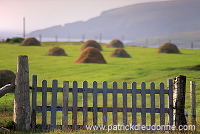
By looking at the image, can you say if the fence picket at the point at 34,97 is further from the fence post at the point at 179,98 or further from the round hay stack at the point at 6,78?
the round hay stack at the point at 6,78

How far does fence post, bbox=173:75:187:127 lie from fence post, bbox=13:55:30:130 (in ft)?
14.0

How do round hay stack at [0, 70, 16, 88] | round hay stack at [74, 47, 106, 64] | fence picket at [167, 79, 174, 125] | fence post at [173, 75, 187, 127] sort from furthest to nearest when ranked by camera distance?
1. round hay stack at [74, 47, 106, 64]
2. round hay stack at [0, 70, 16, 88]
3. fence picket at [167, 79, 174, 125]
4. fence post at [173, 75, 187, 127]

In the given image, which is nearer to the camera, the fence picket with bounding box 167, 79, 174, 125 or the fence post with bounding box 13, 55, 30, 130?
the fence post with bounding box 13, 55, 30, 130

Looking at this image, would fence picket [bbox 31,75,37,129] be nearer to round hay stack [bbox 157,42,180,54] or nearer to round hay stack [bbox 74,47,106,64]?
round hay stack [bbox 74,47,106,64]

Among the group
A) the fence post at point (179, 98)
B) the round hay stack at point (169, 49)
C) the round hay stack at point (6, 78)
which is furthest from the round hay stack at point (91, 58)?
the fence post at point (179, 98)

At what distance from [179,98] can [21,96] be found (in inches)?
176

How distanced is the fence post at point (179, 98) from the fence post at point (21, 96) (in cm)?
426

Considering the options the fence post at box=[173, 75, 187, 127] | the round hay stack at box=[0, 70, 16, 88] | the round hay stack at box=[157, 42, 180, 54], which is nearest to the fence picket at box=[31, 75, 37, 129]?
the fence post at box=[173, 75, 187, 127]

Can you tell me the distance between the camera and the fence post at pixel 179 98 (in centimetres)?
993

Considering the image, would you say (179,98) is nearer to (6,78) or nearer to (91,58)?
(6,78)

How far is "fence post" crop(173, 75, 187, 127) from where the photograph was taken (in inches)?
391

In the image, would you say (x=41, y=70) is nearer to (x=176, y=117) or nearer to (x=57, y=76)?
(x=57, y=76)

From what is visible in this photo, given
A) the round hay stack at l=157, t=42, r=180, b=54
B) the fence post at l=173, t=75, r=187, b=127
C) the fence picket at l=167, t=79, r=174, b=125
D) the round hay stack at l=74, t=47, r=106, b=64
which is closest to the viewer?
the fence post at l=173, t=75, r=187, b=127

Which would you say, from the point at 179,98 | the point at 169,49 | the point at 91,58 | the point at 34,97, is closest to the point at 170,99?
the point at 179,98
